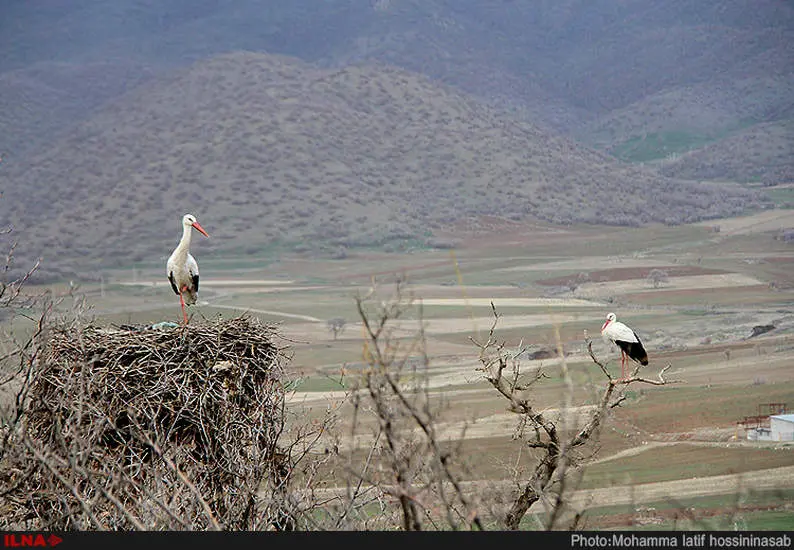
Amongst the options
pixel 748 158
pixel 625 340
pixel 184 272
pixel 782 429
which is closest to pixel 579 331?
pixel 782 429

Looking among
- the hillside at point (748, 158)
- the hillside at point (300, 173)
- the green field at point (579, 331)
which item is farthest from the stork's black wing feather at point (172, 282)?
the hillside at point (748, 158)

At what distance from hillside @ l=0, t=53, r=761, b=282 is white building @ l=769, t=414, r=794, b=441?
273 feet

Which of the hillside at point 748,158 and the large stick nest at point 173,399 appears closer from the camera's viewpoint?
the large stick nest at point 173,399

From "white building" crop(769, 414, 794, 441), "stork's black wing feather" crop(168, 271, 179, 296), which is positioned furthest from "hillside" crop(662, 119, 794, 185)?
"stork's black wing feather" crop(168, 271, 179, 296)

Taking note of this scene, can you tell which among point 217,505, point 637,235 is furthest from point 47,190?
point 217,505

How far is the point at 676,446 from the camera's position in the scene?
3841cm

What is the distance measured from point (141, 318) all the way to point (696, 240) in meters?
69.9

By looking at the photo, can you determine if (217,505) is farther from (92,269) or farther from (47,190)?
(47,190)

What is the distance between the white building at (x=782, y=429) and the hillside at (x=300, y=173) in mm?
83246

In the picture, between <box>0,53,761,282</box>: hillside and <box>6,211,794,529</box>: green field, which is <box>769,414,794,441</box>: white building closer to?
<box>6,211,794,529</box>: green field

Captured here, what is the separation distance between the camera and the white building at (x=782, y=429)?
35.8 meters

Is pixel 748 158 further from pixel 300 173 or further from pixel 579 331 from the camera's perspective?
pixel 579 331

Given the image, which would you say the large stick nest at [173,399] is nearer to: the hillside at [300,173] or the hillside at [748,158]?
the hillside at [300,173]

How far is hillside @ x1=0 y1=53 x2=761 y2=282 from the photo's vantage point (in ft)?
402
